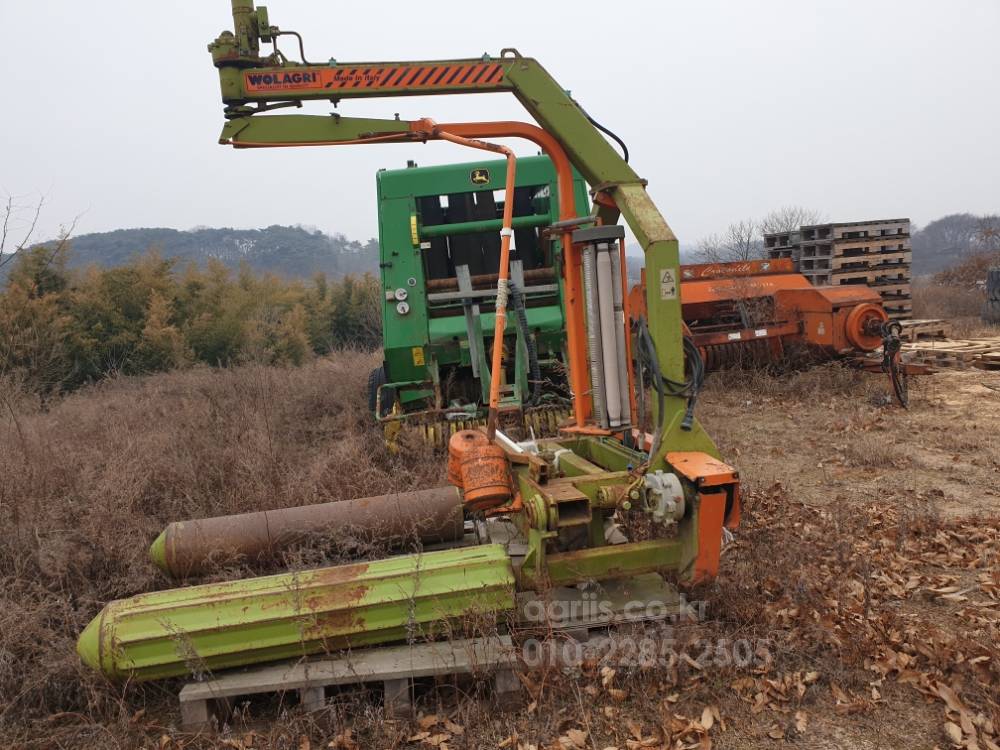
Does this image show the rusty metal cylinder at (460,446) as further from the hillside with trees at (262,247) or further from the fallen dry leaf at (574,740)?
the hillside with trees at (262,247)

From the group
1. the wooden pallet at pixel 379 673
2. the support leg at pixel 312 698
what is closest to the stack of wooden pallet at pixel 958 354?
the wooden pallet at pixel 379 673

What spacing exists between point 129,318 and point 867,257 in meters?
15.2

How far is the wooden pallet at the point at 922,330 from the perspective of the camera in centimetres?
1141

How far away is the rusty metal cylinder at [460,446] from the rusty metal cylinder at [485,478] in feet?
0.12

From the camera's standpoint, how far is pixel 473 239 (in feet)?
22.6

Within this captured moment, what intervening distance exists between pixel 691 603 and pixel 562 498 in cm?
89

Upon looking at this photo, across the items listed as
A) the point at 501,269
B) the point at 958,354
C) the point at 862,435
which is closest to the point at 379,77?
the point at 501,269

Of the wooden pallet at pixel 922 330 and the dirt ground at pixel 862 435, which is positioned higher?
the wooden pallet at pixel 922 330

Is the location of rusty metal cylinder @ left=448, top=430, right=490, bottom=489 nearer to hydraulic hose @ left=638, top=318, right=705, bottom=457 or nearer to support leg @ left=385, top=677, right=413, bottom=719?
hydraulic hose @ left=638, top=318, right=705, bottom=457

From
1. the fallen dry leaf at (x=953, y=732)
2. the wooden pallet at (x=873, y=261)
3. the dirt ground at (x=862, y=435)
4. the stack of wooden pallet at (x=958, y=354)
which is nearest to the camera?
the fallen dry leaf at (x=953, y=732)

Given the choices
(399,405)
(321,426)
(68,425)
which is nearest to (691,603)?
(399,405)

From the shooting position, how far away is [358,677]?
2875mm

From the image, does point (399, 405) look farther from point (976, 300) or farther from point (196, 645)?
point (976, 300)

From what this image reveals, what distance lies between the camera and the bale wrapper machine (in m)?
2.96
